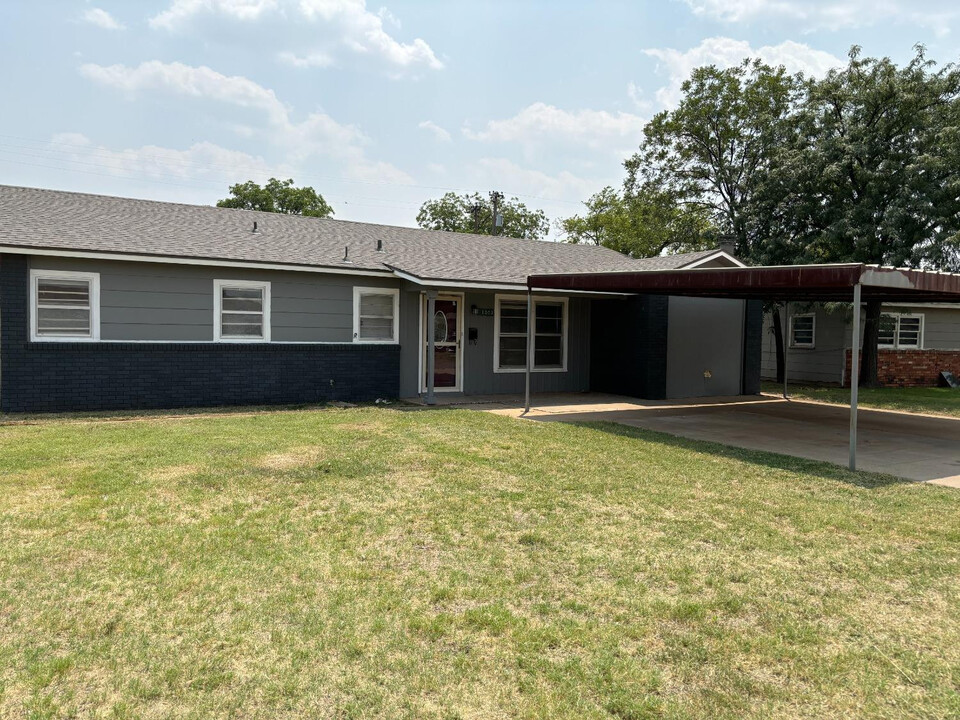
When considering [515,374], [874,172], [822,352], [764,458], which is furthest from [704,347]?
[764,458]

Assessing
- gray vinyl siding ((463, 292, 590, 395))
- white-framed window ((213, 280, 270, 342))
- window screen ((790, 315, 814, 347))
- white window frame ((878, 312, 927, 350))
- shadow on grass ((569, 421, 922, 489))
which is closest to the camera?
shadow on grass ((569, 421, 922, 489))

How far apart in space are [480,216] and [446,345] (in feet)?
118

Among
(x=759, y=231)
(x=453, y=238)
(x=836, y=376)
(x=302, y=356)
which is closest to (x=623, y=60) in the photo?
(x=453, y=238)

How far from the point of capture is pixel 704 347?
15.3 meters

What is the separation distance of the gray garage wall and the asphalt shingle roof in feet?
3.83

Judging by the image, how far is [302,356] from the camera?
12297mm

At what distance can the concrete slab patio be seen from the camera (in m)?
8.10

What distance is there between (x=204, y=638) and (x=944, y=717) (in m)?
3.16

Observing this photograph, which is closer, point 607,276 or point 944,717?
point 944,717

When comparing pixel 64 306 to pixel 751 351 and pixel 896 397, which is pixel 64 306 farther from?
pixel 896 397

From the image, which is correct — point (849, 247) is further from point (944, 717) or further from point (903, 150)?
point (944, 717)

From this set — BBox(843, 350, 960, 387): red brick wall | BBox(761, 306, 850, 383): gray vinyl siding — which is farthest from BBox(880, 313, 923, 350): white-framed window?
BBox(761, 306, 850, 383): gray vinyl siding

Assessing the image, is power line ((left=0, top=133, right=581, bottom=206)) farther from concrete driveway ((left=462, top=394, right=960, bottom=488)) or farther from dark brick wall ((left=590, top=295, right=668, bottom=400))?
concrete driveway ((left=462, top=394, right=960, bottom=488))

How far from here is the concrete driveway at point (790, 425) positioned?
26.5ft
